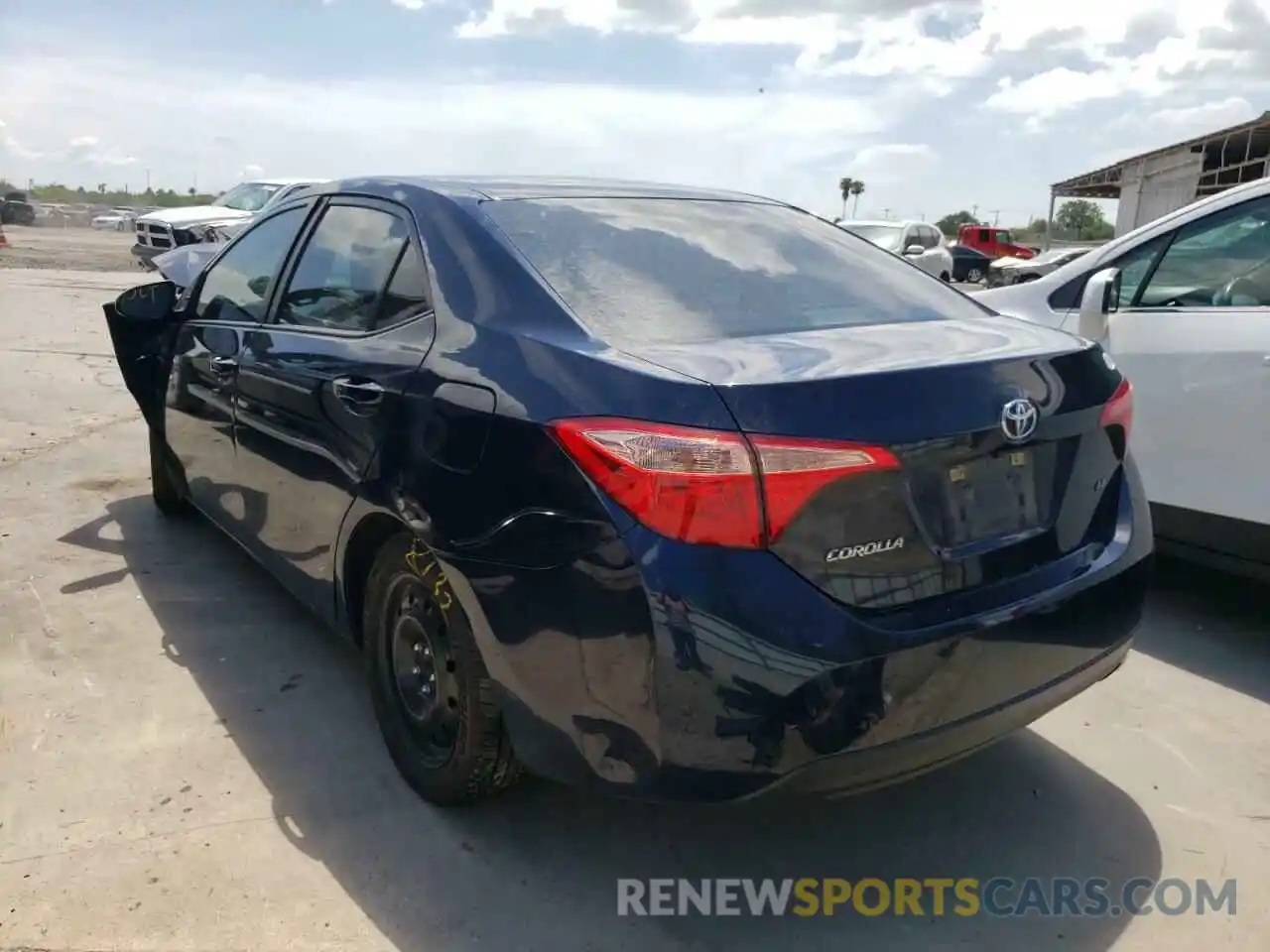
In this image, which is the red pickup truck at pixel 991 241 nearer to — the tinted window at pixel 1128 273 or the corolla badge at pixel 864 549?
the tinted window at pixel 1128 273

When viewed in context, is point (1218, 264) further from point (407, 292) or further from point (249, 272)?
point (249, 272)

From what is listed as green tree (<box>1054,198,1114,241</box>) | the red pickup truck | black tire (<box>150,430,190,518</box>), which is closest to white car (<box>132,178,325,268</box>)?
black tire (<box>150,430,190,518</box>)

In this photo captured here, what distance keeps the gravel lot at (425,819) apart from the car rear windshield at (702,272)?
1310mm

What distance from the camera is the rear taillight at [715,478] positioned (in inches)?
82.3

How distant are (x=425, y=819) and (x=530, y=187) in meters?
1.82

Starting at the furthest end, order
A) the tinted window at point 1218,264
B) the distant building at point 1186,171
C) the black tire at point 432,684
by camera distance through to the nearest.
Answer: the distant building at point 1186,171
the tinted window at point 1218,264
the black tire at point 432,684

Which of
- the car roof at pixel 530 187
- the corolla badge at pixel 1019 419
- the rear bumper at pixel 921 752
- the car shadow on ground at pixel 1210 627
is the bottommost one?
the car shadow on ground at pixel 1210 627

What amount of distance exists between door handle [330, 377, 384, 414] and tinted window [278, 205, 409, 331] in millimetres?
187

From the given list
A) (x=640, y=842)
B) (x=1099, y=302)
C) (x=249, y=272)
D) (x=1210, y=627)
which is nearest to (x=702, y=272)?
(x=640, y=842)

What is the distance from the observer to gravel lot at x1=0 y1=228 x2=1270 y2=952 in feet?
8.18

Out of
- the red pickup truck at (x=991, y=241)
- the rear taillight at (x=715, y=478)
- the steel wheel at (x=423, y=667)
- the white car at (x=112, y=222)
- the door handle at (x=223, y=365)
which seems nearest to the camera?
the rear taillight at (x=715, y=478)

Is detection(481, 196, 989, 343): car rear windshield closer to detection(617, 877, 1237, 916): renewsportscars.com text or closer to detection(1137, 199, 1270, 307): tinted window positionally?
detection(617, 877, 1237, 916): renewsportscars.com text

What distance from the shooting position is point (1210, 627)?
4352 millimetres

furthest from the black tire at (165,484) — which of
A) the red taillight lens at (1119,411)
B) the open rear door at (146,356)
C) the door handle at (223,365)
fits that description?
the red taillight lens at (1119,411)
